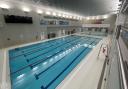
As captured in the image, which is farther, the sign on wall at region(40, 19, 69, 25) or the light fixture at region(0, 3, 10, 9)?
the sign on wall at region(40, 19, 69, 25)

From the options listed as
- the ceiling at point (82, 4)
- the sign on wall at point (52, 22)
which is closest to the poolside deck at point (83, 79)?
the ceiling at point (82, 4)

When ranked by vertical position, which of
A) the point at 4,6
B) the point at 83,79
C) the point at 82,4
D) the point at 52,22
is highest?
the point at 82,4

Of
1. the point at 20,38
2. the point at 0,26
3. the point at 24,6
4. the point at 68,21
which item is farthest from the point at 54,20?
the point at 0,26

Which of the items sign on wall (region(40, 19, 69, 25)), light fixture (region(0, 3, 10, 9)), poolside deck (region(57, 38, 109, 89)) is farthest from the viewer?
sign on wall (region(40, 19, 69, 25))

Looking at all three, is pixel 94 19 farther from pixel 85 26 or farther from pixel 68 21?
pixel 68 21

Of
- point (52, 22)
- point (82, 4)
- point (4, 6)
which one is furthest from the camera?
point (52, 22)

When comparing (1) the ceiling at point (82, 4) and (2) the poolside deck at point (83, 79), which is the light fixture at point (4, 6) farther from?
(2) the poolside deck at point (83, 79)

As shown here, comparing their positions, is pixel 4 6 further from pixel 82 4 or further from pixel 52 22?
pixel 82 4

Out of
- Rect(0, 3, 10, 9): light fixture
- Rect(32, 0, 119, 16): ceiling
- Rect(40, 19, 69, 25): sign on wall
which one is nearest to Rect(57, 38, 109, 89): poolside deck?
Rect(32, 0, 119, 16): ceiling

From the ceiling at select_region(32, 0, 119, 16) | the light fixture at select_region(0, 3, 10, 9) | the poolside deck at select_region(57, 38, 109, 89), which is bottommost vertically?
the poolside deck at select_region(57, 38, 109, 89)

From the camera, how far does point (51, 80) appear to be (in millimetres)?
3189

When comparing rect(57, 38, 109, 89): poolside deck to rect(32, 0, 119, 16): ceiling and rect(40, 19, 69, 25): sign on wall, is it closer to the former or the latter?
rect(32, 0, 119, 16): ceiling

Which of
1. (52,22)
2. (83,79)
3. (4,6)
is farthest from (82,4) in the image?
(83,79)

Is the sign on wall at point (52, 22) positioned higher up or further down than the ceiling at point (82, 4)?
further down
